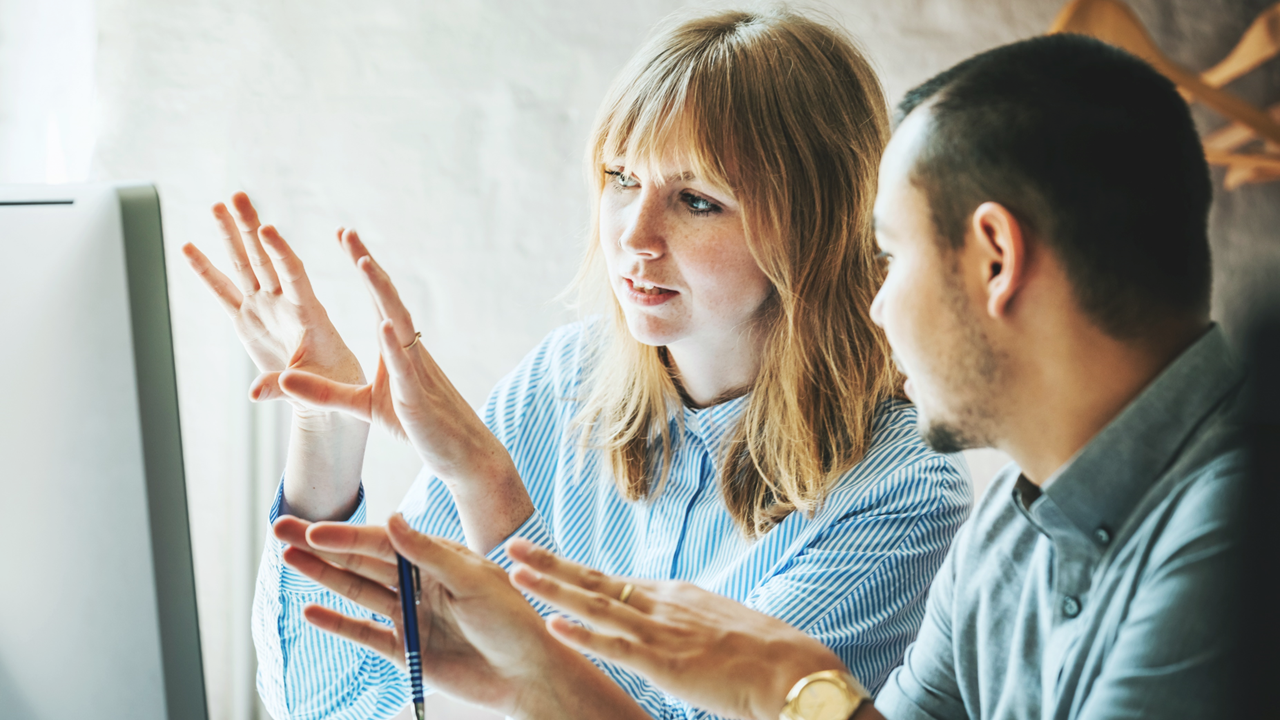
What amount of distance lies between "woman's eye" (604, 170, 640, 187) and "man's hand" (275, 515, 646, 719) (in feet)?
1.84

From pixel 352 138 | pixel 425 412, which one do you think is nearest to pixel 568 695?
pixel 425 412

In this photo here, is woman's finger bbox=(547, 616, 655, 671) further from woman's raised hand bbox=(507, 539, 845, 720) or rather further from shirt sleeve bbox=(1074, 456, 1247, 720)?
shirt sleeve bbox=(1074, 456, 1247, 720)

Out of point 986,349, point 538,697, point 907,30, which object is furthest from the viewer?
point 907,30

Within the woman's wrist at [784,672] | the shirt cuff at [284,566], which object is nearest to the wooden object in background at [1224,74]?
the woman's wrist at [784,672]

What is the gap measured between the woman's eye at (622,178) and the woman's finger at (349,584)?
606 mm

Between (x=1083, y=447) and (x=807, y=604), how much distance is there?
444mm

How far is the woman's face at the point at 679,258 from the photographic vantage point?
1.16 metres

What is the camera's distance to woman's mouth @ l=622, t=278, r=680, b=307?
46.6 inches

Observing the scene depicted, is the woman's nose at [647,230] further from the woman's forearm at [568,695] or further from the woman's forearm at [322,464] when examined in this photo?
the woman's forearm at [568,695]

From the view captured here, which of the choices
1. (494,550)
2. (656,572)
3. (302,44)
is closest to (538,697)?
(494,550)

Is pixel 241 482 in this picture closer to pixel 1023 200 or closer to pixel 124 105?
pixel 124 105

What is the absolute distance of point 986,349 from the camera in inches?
28.5

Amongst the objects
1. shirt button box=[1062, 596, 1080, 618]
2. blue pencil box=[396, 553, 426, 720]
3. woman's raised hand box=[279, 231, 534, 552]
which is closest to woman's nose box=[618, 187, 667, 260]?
woman's raised hand box=[279, 231, 534, 552]

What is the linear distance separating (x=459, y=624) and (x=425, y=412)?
0.81ft
